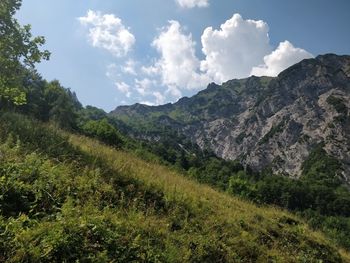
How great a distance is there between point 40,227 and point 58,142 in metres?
7.09

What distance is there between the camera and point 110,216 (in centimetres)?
960

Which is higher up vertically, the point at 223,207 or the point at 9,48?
the point at 9,48

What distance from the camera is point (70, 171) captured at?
37.0 ft

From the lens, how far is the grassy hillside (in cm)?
790

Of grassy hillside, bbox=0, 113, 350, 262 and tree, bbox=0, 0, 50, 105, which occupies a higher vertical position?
tree, bbox=0, 0, 50, 105

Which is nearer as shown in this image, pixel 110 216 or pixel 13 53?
pixel 110 216

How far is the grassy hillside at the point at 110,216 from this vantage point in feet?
25.9

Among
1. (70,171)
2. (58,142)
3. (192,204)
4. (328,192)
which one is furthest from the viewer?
(328,192)

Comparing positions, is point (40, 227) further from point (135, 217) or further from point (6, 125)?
point (6, 125)

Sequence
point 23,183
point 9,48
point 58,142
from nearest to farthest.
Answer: point 23,183, point 58,142, point 9,48

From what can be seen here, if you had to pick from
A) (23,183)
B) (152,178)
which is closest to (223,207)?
(152,178)

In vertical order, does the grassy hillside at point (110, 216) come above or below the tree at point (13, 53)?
below

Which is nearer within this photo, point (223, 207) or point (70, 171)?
point (70, 171)

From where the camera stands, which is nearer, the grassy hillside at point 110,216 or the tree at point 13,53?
the grassy hillside at point 110,216
